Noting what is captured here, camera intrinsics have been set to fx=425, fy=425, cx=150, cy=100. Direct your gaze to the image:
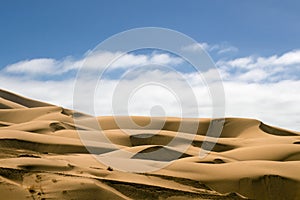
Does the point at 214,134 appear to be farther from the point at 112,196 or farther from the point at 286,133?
the point at 112,196

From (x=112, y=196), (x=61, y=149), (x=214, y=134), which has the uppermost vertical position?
(x=214, y=134)

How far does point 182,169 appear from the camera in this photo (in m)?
14.8

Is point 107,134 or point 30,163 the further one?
point 107,134

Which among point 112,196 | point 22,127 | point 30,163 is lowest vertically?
point 112,196

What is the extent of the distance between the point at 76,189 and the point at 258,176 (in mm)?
7545

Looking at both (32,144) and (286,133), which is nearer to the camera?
(32,144)

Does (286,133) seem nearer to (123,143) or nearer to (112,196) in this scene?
(123,143)

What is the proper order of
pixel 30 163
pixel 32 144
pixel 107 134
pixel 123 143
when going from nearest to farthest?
1. pixel 30 163
2. pixel 32 144
3. pixel 123 143
4. pixel 107 134

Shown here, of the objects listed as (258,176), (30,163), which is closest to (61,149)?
(30,163)

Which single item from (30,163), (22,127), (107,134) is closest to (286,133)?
(107,134)

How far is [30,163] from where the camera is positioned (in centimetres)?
1168

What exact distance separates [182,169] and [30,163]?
541 centimetres

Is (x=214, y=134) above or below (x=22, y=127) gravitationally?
above

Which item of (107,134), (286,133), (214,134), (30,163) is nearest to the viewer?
(30,163)
